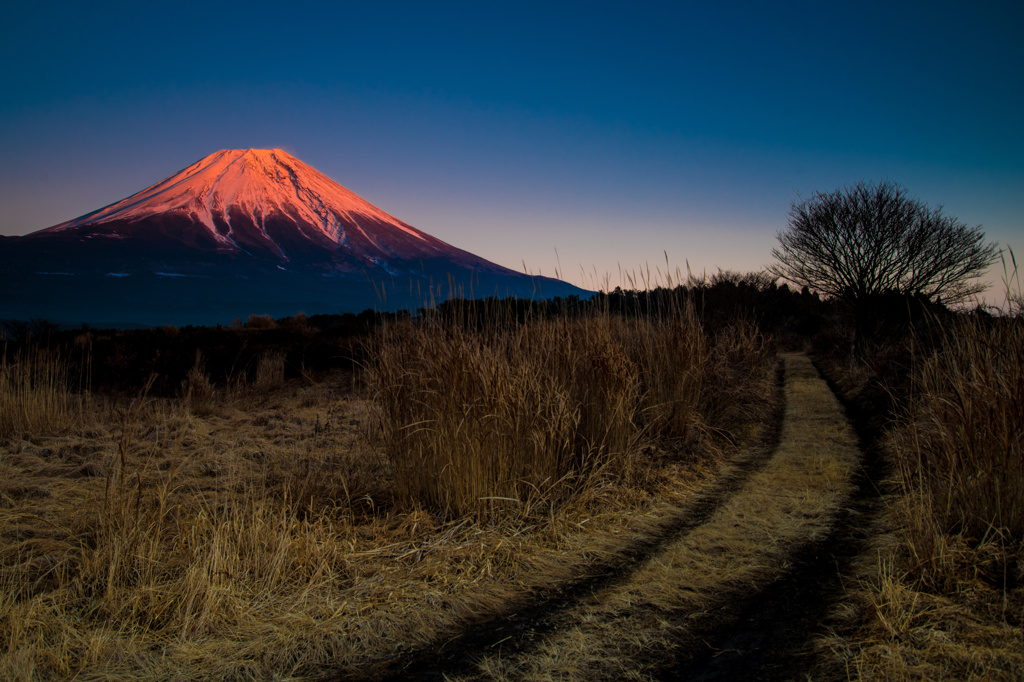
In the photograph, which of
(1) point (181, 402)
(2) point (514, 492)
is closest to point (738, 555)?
(2) point (514, 492)

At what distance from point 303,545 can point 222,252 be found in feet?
365

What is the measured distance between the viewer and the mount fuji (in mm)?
87750

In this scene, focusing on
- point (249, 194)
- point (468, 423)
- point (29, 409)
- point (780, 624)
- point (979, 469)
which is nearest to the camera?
point (780, 624)

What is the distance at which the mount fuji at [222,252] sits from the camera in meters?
87.8

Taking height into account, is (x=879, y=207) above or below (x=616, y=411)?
above

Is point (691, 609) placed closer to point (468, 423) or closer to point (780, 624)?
point (780, 624)

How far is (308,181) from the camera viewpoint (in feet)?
A: 327

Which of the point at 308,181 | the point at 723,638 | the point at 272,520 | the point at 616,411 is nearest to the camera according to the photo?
the point at 723,638

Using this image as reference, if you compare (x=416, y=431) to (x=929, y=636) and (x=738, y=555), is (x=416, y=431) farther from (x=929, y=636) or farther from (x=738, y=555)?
(x=929, y=636)

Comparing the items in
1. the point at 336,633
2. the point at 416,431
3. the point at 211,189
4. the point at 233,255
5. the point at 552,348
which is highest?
the point at 211,189

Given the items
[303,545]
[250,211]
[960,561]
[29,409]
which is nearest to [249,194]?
[250,211]

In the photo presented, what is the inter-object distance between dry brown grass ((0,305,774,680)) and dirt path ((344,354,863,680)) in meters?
0.21

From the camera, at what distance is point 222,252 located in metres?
99.7

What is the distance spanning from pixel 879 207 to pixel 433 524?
1680cm
